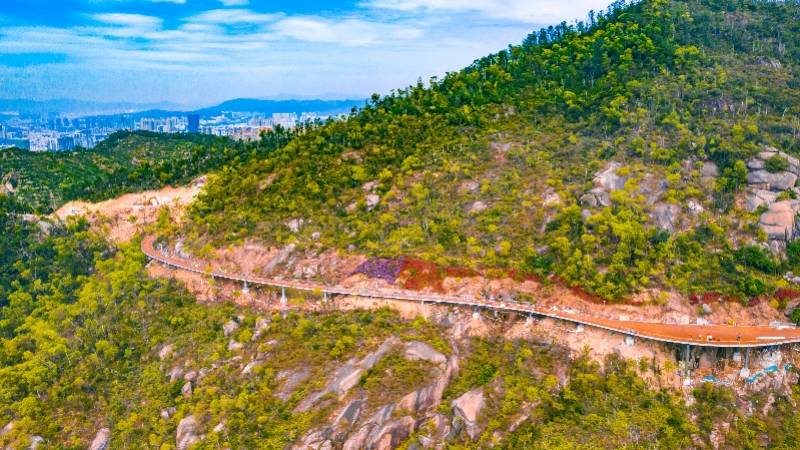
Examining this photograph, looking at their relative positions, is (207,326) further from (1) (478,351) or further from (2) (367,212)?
(1) (478,351)

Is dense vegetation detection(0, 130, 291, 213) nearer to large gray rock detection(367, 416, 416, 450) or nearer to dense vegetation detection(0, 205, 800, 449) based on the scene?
dense vegetation detection(0, 205, 800, 449)

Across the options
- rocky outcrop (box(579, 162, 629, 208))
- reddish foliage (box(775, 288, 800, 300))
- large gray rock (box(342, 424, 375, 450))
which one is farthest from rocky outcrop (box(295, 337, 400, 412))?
reddish foliage (box(775, 288, 800, 300))

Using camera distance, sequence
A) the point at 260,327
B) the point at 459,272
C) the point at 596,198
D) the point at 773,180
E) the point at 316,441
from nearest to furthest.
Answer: the point at 316,441 → the point at 459,272 → the point at 260,327 → the point at 773,180 → the point at 596,198

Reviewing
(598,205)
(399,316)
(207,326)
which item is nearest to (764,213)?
(598,205)

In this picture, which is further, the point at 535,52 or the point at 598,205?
the point at 535,52

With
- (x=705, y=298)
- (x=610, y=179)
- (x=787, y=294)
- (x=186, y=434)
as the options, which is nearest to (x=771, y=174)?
(x=787, y=294)

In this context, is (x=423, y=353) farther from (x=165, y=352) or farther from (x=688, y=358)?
(x=165, y=352)
